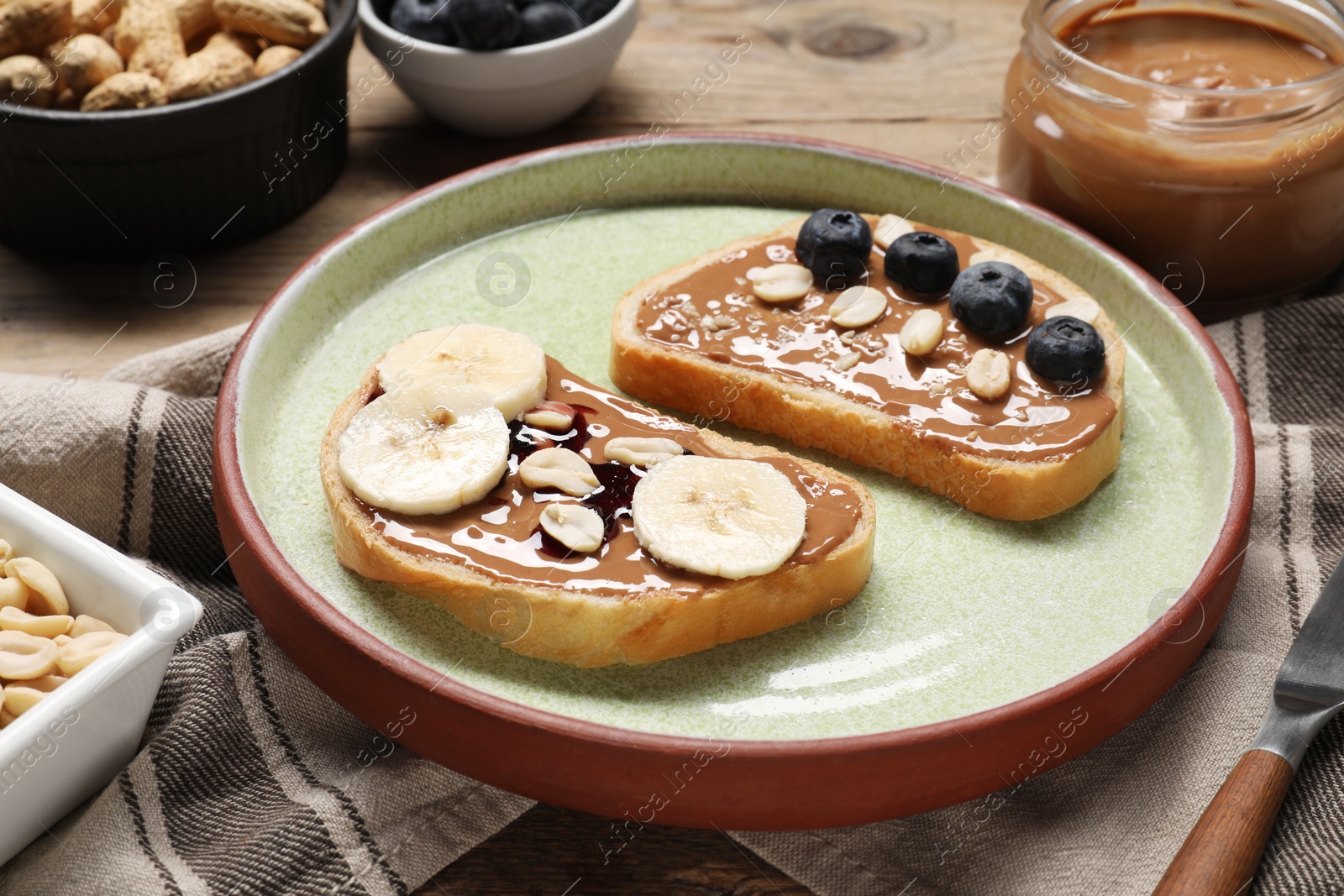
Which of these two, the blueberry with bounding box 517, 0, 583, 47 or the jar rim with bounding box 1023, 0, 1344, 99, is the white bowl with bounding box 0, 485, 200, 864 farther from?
the jar rim with bounding box 1023, 0, 1344, 99

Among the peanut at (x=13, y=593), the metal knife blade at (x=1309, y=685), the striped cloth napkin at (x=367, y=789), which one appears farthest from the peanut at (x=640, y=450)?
the metal knife blade at (x=1309, y=685)

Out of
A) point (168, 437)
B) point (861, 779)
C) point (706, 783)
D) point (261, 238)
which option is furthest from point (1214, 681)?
point (261, 238)

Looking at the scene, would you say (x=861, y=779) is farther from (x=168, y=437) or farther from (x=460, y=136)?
(x=460, y=136)

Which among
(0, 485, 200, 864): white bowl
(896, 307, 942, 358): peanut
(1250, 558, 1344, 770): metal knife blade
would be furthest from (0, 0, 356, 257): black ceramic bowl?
(1250, 558, 1344, 770): metal knife blade

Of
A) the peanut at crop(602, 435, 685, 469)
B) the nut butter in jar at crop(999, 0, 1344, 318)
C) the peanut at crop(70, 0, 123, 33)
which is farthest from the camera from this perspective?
the peanut at crop(70, 0, 123, 33)

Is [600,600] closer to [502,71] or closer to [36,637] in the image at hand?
[36,637]

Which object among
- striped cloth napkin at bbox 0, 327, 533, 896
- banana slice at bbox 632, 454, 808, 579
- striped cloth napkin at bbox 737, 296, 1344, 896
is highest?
banana slice at bbox 632, 454, 808, 579

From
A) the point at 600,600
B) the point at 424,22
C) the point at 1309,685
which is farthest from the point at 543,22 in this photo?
the point at 1309,685
